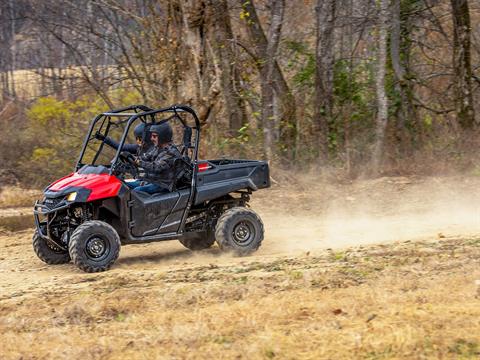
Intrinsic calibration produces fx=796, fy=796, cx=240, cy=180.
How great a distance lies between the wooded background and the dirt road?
504cm

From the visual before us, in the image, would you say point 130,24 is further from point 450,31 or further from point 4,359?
point 4,359

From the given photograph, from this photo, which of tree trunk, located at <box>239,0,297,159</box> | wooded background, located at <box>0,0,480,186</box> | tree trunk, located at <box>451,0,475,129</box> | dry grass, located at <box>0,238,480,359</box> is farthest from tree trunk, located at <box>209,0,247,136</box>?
dry grass, located at <box>0,238,480,359</box>

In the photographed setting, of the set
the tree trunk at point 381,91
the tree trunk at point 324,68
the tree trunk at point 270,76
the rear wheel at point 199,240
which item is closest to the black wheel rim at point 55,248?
the rear wheel at point 199,240

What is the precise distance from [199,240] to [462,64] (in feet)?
32.1

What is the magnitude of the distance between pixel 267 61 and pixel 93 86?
4.50 meters

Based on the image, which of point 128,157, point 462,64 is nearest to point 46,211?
point 128,157

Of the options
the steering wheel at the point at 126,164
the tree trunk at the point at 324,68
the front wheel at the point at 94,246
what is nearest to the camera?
the front wheel at the point at 94,246

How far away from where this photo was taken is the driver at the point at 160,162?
10297mm

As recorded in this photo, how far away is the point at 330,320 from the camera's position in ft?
23.0

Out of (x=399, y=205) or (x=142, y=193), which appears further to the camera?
(x=399, y=205)

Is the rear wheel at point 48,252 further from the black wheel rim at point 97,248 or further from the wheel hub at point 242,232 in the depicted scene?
the wheel hub at point 242,232

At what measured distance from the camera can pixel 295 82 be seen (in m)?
18.9

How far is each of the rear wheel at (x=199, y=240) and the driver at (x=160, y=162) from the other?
1.07 meters

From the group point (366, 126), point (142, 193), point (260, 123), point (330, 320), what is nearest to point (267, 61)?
point (260, 123)
